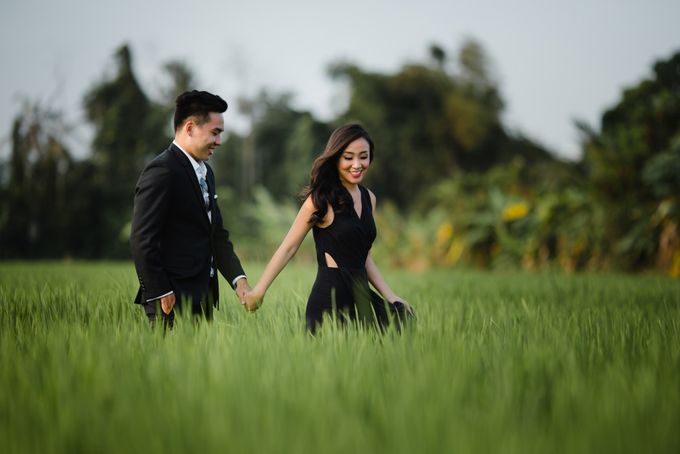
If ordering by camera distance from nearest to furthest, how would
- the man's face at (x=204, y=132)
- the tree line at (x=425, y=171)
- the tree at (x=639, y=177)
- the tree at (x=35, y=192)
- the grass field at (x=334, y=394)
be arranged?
the grass field at (x=334, y=394)
the man's face at (x=204, y=132)
the tree at (x=639, y=177)
the tree line at (x=425, y=171)
the tree at (x=35, y=192)

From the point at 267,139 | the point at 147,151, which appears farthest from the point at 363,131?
the point at 267,139

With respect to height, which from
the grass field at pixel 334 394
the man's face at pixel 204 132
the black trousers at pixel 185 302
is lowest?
the grass field at pixel 334 394

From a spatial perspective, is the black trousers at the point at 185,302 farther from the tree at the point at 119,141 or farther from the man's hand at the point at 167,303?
the tree at the point at 119,141

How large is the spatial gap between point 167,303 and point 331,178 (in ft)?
3.17

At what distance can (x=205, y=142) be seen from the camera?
2.66m

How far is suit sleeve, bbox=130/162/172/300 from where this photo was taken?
8.00 feet

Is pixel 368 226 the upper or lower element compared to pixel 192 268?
upper

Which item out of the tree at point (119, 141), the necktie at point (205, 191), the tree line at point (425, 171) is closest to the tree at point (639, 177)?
the tree line at point (425, 171)

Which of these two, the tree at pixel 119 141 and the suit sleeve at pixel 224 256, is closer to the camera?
the suit sleeve at pixel 224 256

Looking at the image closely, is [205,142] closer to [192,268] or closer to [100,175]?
[192,268]

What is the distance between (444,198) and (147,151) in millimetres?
10693

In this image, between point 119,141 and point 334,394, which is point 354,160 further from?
point 119,141

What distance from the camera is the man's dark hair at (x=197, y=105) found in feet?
8.57

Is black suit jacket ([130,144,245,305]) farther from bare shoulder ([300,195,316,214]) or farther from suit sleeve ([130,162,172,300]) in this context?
bare shoulder ([300,195,316,214])
